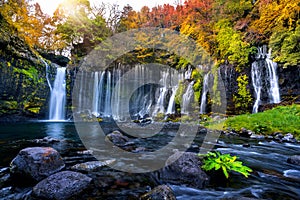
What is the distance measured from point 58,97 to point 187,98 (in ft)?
47.4

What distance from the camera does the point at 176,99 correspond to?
19875 millimetres

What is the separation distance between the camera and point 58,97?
66.6ft

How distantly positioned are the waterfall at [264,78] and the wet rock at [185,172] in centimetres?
1229

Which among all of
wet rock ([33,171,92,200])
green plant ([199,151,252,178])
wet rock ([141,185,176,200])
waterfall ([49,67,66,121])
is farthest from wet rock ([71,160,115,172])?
waterfall ([49,67,66,121])

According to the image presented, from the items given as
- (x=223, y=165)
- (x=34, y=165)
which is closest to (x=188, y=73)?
(x=223, y=165)

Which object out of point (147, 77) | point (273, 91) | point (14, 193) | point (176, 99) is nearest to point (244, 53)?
point (273, 91)

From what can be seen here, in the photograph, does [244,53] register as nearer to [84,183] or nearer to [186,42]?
[186,42]

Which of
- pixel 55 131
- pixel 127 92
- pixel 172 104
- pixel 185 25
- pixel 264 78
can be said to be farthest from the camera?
pixel 127 92

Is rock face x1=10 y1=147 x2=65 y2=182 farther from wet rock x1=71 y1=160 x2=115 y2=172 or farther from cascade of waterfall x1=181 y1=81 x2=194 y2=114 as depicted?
cascade of waterfall x1=181 y1=81 x2=194 y2=114

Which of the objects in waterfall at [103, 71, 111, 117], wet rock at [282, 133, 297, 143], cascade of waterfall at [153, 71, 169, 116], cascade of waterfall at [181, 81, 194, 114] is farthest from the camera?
waterfall at [103, 71, 111, 117]

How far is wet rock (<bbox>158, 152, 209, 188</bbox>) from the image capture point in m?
3.23

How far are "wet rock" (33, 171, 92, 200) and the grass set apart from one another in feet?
30.1

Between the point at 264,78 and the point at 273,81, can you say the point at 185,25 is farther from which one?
the point at 273,81

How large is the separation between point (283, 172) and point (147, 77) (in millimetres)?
21974
